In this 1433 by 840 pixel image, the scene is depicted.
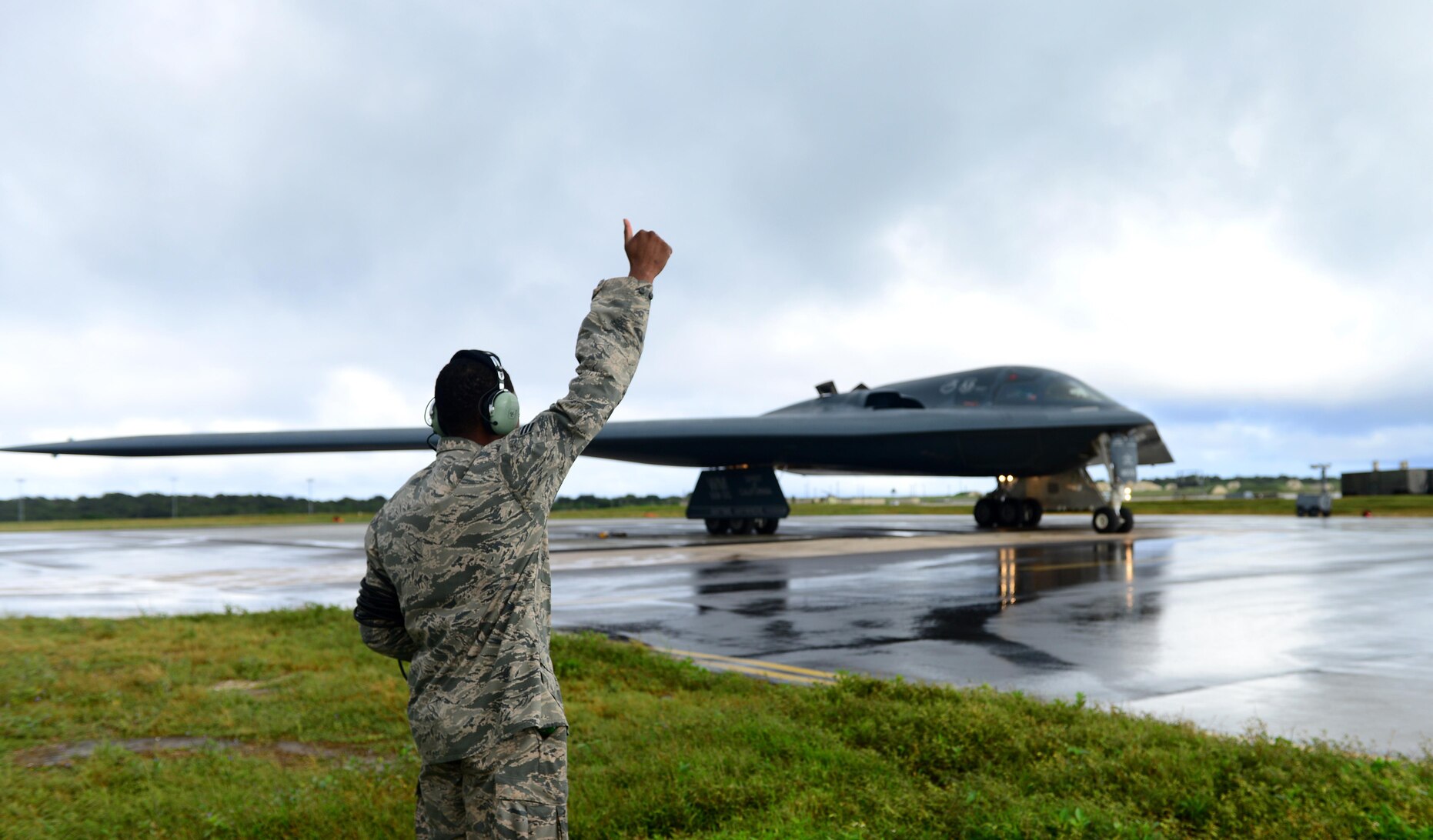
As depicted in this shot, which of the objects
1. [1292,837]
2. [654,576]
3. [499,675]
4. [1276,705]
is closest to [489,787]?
[499,675]

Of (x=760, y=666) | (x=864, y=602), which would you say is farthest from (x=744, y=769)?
(x=864, y=602)

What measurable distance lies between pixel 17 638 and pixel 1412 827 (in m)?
11.6

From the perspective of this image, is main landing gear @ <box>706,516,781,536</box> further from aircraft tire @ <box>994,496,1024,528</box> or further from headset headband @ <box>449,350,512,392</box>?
headset headband @ <box>449,350,512,392</box>

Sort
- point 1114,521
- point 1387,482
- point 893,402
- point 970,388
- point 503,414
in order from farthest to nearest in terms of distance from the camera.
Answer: point 1387,482 < point 893,402 < point 970,388 < point 1114,521 < point 503,414

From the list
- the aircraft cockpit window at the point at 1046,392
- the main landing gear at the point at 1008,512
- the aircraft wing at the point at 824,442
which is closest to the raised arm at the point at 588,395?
the aircraft wing at the point at 824,442

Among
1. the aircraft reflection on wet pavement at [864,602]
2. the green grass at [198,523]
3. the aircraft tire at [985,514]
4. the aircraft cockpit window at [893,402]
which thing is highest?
the aircraft cockpit window at [893,402]

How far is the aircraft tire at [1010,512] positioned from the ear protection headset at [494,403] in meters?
28.6

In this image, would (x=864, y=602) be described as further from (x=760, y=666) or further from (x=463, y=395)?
(x=463, y=395)

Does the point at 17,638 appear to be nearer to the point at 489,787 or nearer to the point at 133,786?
the point at 133,786

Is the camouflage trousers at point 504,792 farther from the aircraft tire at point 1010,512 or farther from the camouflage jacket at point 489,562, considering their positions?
the aircraft tire at point 1010,512

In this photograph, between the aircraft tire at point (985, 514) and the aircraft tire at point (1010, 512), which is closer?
the aircraft tire at point (1010, 512)

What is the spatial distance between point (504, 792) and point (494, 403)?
1091 mm

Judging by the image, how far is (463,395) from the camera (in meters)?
2.72

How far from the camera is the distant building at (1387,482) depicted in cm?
5788
